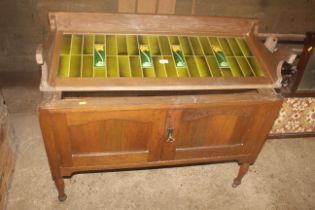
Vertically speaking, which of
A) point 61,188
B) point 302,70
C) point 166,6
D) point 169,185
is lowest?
point 169,185

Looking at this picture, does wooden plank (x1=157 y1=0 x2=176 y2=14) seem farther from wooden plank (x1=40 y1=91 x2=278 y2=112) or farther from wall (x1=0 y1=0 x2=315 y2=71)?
wooden plank (x1=40 y1=91 x2=278 y2=112)

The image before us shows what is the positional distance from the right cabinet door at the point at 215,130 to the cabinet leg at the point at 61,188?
667 millimetres

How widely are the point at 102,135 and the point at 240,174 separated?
109 centimetres

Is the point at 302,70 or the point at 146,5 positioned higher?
the point at 146,5

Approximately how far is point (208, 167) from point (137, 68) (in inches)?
44.7

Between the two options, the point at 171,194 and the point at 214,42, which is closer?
the point at 214,42

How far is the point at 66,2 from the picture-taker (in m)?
2.60

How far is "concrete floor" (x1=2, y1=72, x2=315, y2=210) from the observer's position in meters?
2.24

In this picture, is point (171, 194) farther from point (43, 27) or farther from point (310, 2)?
point (310, 2)

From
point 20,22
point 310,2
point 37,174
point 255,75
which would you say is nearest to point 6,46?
point 20,22

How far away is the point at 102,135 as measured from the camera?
5.77 feet

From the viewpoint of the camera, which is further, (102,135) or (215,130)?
(215,130)

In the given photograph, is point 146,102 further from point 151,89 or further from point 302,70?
point 302,70

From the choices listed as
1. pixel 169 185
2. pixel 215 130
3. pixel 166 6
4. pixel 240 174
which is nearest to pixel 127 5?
pixel 166 6
